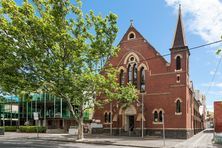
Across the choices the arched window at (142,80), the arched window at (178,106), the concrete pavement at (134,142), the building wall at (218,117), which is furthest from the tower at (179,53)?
the concrete pavement at (134,142)

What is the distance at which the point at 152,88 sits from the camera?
1735 inches

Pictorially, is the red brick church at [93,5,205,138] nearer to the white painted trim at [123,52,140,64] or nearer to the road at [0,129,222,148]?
the white painted trim at [123,52,140,64]

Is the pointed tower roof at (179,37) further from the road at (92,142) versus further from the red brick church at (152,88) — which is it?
the road at (92,142)

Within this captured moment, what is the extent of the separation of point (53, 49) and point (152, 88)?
61.2 feet

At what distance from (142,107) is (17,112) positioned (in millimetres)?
32996

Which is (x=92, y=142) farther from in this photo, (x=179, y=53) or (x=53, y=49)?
(x=179, y=53)

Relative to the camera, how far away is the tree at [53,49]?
88.4 feet

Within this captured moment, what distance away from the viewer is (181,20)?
1735 inches

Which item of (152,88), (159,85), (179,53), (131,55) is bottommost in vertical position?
(152,88)

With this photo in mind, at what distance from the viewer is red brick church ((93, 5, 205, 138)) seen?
41781mm

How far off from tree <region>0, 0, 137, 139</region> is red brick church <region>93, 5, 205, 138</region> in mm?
11278

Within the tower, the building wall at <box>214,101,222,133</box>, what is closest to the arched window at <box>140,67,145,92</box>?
the tower

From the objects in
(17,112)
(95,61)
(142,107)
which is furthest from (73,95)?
(17,112)

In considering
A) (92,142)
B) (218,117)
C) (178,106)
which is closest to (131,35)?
(178,106)
